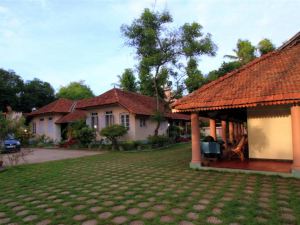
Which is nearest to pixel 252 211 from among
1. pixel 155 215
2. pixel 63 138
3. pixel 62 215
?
pixel 155 215

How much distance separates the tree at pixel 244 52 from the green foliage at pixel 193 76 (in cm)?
1541

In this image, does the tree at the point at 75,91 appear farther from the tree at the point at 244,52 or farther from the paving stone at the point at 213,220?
the paving stone at the point at 213,220

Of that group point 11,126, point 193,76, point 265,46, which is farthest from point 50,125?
point 265,46

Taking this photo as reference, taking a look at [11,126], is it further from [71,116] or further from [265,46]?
[265,46]

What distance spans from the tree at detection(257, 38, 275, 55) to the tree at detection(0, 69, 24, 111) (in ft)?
108

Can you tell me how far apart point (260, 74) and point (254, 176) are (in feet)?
12.0

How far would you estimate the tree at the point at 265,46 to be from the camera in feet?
111

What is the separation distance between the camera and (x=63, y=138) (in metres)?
29.2

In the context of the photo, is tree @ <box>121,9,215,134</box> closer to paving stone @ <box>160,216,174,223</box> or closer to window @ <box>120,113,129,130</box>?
window @ <box>120,113,129,130</box>

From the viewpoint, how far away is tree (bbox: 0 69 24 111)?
122 feet

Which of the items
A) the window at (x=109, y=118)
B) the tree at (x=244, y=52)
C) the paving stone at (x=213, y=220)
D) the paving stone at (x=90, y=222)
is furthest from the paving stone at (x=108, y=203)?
the tree at (x=244, y=52)

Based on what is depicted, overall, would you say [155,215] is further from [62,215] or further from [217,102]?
[217,102]

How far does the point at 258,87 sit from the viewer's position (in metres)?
8.82

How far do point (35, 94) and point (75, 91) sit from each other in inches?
855
